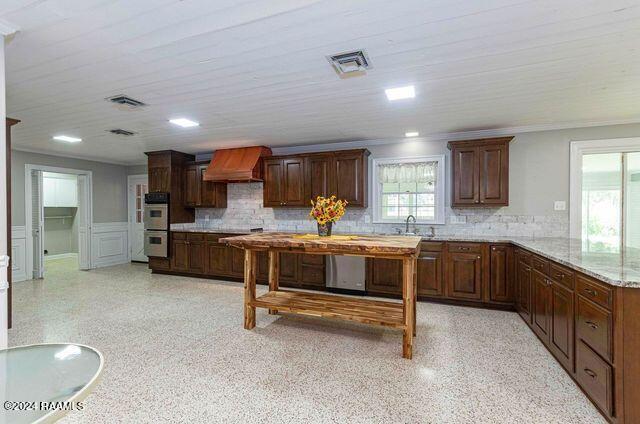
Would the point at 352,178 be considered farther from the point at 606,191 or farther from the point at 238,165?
the point at 606,191

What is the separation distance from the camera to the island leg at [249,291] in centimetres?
341

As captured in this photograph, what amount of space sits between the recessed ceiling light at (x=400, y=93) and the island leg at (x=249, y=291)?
217 centimetres

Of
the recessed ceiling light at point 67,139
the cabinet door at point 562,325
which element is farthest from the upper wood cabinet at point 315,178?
the recessed ceiling light at point 67,139

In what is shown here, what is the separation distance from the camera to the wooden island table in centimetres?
276

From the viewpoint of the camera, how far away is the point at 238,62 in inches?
95.7

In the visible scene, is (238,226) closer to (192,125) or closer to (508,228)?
(192,125)

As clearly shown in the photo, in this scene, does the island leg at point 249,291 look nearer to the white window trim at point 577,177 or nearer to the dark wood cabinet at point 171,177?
the dark wood cabinet at point 171,177

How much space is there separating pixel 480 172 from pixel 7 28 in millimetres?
4846

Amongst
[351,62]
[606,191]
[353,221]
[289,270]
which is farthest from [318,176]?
[606,191]

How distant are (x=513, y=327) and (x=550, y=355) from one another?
707 millimetres

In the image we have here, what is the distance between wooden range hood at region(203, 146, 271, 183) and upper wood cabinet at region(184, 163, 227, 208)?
411 mm

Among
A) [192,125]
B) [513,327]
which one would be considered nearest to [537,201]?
[513,327]

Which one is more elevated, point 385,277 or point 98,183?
point 98,183

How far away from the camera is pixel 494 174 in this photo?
4.31 m
